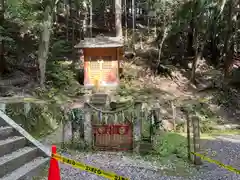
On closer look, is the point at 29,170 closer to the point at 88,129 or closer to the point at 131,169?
the point at 131,169

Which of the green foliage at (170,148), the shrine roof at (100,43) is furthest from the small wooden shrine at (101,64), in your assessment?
the green foliage at (170,148)

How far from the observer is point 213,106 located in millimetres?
18703

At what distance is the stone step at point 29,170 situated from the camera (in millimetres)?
4827

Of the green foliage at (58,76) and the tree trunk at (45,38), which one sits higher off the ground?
the tree trunk at (45,38)

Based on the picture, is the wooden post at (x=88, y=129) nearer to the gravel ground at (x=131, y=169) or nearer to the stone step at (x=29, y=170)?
the gravel ground at (x=131, y=169)

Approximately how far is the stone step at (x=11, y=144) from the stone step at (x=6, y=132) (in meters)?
0.09

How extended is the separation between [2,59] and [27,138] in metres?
14.9

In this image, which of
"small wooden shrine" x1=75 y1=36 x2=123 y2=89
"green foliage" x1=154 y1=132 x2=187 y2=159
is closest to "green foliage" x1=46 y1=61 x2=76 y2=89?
"small wooden shrine" x1=75 y1=36 x2=123 y2=89

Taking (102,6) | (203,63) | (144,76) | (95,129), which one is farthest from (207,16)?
(95,129)

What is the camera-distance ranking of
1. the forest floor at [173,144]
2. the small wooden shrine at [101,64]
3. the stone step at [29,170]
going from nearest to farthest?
the stone step at [29,170] < the forest floor at [173,144] < the small wooden shrine at [101,64]

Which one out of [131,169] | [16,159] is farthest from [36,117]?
[16,159]

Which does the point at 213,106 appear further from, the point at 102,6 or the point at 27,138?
the point at 102,6

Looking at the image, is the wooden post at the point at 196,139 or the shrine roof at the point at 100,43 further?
the shrine roof at the point at 100,43

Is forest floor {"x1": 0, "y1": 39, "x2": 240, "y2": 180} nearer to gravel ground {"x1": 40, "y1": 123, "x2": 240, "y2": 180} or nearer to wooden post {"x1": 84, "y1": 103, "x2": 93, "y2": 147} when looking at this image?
gravel ground {"x1": 40, "y1": 123, "x2": 240, "y2": 180}
